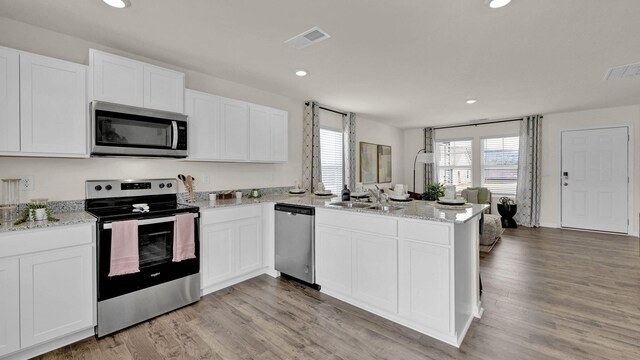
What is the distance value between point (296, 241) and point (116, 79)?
2214 millimetres

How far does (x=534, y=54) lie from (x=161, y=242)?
3957 mm

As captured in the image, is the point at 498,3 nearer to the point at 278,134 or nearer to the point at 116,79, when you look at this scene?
the point at 278,134

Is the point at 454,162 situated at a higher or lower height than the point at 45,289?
higher

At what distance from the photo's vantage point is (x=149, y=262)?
2.38 metres

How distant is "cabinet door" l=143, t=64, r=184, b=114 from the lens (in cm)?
260

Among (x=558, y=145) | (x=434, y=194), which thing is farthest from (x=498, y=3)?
(x=558, y=145)

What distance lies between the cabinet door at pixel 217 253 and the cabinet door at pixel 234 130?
2.75 ft

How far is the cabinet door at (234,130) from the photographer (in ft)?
10.5

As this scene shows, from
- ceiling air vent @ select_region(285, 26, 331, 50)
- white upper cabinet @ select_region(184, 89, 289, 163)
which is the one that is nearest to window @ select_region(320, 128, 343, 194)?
white upper cabinet @ select_region(184, 89, 289, 163)

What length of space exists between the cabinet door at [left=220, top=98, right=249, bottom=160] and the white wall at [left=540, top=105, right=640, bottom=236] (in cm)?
607

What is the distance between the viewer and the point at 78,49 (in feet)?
8.30

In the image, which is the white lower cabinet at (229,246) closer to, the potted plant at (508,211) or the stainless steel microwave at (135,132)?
the stainless steel microwave at (135,132)

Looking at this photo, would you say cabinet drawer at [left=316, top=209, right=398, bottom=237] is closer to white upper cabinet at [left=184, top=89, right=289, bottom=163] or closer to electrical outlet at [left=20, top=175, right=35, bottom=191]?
white upper cabinet at [left=184, top=89, right=289, bottom=163]

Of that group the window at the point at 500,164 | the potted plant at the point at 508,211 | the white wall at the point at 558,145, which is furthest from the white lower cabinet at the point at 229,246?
the white wall at the point at 558,145
